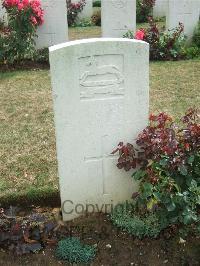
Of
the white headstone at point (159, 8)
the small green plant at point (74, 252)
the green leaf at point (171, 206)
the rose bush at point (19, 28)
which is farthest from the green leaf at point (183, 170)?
the white headstone at point (159, 8)

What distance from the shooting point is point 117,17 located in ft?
29.6

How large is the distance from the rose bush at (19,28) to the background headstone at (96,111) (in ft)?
17.3

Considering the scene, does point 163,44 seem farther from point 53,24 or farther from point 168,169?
point 168,169

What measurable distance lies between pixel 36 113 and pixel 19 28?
9.01ft

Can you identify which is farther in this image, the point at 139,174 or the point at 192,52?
the point at 192,52

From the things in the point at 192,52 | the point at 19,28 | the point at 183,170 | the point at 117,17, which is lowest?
the point at 183,170

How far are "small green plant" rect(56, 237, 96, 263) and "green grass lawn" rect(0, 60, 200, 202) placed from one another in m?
0.92

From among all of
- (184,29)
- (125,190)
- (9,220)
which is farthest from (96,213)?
(184,29)

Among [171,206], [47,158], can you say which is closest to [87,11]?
[47,158]

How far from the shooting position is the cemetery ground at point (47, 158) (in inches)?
137

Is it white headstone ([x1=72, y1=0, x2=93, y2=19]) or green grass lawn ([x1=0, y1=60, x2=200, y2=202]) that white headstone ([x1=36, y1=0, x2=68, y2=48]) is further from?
white headstone ([x1=72, y1=0, x2=93, y2=19])

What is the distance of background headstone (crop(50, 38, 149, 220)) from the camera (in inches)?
131

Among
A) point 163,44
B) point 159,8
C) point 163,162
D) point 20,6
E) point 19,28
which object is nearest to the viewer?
point 163,162

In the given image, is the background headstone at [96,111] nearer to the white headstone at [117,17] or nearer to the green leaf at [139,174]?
the green leaf at [139,174]
